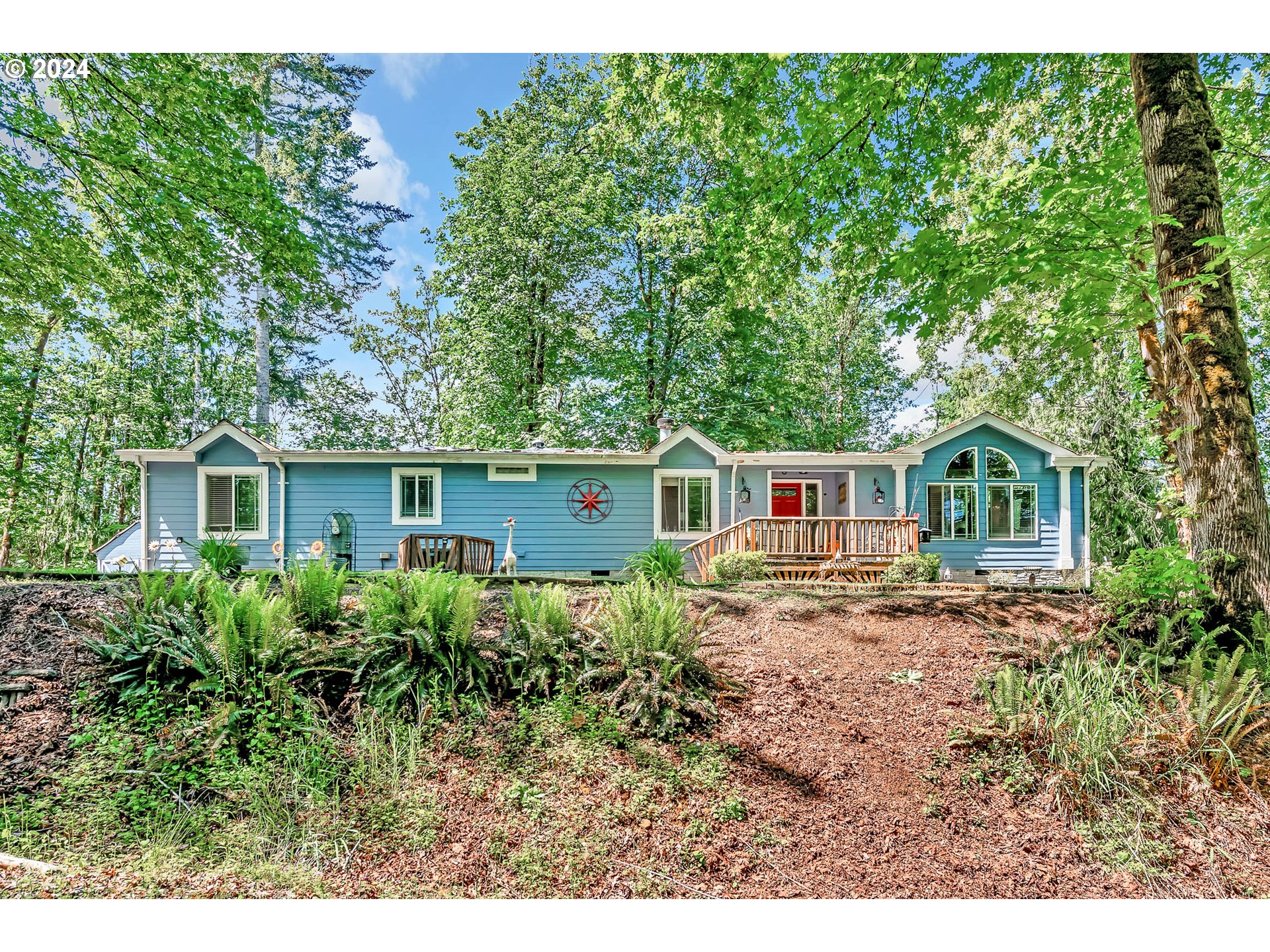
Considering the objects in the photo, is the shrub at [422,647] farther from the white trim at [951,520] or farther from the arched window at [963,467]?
the arched window at [963,467]

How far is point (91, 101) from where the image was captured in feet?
11.4

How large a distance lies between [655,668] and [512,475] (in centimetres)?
693

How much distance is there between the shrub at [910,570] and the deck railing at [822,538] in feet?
1.02

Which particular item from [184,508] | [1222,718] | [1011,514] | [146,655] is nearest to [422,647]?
[146,655]

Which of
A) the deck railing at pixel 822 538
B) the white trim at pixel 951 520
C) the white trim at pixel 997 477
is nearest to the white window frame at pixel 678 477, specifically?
the deck railing at pixel 822 538

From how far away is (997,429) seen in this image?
962 cm

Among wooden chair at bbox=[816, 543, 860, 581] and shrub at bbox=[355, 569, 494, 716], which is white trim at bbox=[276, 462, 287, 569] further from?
wooden chair at bbox=[816, 543, 860, 581]

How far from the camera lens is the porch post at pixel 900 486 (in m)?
9.73

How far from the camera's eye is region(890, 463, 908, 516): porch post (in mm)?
9734

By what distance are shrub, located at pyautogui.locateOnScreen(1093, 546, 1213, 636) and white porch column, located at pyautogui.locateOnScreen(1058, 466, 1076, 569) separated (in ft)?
26.6

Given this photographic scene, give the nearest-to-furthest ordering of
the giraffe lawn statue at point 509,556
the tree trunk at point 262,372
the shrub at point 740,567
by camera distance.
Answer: the shrub at point 740,567 < the giraffe lawn statue at point 509,556 < the tree trunk at point 262,372
